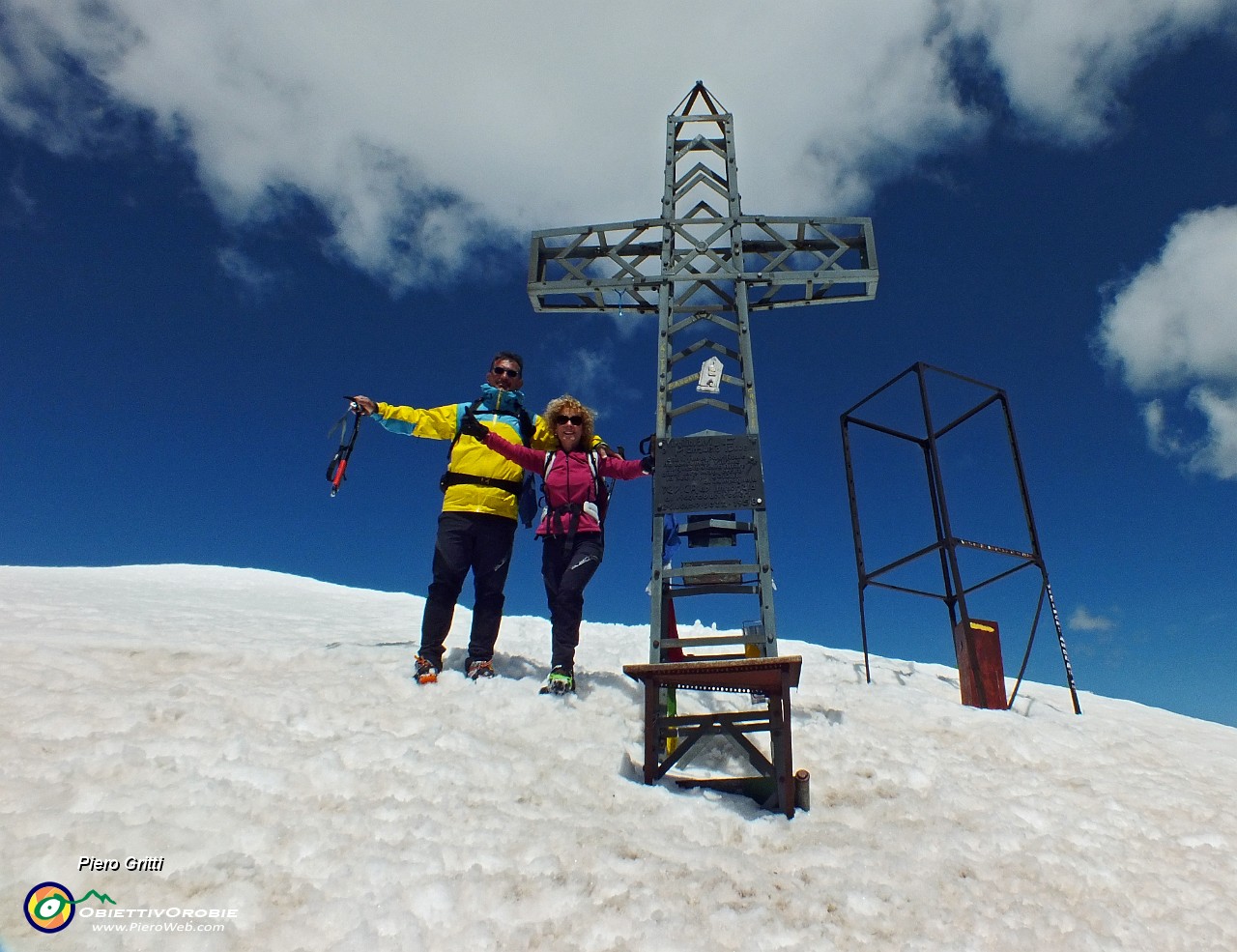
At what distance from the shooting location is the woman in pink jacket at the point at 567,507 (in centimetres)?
547

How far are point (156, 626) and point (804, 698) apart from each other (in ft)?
20.8

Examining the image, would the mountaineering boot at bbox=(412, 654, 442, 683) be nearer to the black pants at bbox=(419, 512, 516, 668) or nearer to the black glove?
the black pants at bbox=(419, 512, 516, 668)

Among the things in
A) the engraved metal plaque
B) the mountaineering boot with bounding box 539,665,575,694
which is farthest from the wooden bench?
the engraved metal plaque

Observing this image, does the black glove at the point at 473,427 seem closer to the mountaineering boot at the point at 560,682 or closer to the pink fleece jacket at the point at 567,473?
the pink fleece jacket at the point at 567,473

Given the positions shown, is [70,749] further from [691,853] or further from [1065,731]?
[1065,731]

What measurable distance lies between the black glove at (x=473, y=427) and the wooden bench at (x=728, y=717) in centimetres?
256

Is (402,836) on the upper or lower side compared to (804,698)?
lower

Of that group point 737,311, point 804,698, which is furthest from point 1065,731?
point 737,311

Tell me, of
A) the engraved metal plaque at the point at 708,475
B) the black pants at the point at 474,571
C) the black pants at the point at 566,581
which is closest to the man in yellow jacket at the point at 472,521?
the black pants at the point at 474,571

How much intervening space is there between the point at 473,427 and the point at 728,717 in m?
3.26

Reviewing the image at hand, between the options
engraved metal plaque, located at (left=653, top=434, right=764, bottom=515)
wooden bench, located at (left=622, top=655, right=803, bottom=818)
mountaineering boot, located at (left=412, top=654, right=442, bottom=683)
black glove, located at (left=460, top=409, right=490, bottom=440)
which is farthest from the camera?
black glove, located at (left=460, top=409, right=490, bottom=440)

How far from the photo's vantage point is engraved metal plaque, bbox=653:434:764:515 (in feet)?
17.7

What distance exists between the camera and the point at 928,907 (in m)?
3.11

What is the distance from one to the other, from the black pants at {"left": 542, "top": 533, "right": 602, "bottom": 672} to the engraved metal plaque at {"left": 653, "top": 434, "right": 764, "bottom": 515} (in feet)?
2.39
